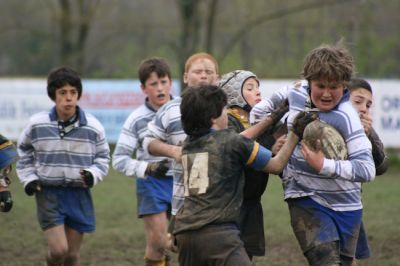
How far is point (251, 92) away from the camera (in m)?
5.77

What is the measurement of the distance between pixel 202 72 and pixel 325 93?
174 cm

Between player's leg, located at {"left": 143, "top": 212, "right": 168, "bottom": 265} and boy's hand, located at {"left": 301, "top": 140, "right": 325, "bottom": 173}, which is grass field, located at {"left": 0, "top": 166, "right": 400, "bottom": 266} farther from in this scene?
boy's hand, located at {"left": 301, "top": 140, "right": 325, "bottom": 173}

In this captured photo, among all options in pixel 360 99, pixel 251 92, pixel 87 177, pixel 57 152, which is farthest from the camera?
pixel 57 152

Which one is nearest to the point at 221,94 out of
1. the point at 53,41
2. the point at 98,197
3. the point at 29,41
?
the point at 98,197

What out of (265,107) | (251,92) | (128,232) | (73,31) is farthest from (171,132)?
(73,31)

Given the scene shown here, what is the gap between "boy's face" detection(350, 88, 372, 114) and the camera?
6.03m

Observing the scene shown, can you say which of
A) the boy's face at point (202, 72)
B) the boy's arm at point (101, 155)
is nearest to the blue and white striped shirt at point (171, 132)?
the boy's face at point (202, 72)

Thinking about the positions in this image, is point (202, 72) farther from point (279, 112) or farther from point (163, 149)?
point (279, 112)

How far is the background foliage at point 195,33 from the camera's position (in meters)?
26.6

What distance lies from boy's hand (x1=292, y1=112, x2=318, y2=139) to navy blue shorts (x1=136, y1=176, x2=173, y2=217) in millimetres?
2957

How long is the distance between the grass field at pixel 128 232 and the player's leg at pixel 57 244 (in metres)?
1.63

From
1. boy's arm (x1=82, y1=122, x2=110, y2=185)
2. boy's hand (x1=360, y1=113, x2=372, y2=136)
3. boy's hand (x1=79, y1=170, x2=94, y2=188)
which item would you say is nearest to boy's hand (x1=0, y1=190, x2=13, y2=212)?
boy's hand (x1=79, y1=170, x2=94, y2=188)

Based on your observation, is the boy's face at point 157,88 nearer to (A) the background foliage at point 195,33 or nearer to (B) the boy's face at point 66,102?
(B) the boy's face at point 66,102

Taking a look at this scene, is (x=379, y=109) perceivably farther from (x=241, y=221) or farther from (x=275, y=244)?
(x=241, y=221)
